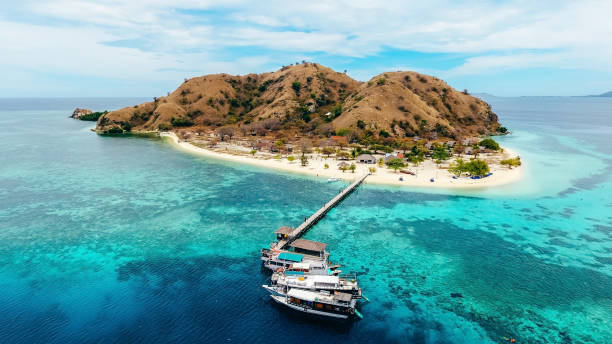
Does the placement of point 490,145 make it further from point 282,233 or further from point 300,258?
point 300,258

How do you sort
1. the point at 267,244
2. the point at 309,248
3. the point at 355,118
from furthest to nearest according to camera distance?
the point at 355,118 → the point at 267,244 → the point at 309,248

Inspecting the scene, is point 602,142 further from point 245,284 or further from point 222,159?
point 245,284

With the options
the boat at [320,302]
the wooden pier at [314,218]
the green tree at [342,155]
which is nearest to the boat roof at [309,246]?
the wooden pier at [314,218]

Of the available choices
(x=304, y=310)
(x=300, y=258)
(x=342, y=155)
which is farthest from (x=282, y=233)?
(x=342, y=155)

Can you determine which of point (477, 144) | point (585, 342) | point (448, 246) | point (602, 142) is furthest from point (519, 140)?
point (585, 342)

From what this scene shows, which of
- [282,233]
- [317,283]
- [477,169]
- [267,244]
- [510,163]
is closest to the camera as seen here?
[317,283]

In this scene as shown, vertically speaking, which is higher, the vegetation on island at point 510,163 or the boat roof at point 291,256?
the vegetation on island at point 510,163

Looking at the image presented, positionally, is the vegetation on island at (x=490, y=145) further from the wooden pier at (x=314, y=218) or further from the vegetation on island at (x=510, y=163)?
the wooden pier at (x=314, y=218)
